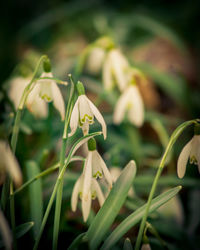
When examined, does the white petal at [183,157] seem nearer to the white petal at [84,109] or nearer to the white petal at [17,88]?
the white petal at [84,109]

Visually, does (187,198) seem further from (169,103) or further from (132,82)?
(169,103)

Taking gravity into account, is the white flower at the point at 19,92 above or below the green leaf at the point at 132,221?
above

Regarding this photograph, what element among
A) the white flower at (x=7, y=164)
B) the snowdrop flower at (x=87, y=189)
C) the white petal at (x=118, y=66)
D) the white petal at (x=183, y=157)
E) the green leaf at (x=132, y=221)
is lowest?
the green leaf at (x=132, y=221)

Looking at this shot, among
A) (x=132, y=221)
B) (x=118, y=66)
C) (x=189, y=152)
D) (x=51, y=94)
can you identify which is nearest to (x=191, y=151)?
(x=189, y=152)

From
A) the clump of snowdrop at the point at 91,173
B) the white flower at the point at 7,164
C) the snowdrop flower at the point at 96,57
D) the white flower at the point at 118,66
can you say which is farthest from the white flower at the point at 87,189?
the snowdrop flower at the point at 96,57

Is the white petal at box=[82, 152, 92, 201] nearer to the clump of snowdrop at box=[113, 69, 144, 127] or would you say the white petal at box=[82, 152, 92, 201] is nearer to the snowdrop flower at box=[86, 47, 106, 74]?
the clump of snowdrop at box=[113, 69, 144, 127]

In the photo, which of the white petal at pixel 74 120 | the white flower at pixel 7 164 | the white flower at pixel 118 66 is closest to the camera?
the white flower at pixel 7 164

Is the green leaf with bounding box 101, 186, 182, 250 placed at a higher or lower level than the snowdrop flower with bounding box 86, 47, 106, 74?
lower

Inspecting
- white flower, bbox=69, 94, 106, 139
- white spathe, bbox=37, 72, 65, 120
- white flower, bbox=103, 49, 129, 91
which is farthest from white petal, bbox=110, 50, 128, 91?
white flower, bbox=69, 94, 106, 139

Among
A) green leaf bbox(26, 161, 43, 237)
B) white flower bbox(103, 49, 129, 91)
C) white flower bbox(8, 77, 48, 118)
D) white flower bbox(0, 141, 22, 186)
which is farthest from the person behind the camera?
white flower bbox(103, 49, 129, 91)
